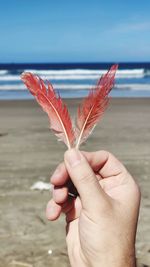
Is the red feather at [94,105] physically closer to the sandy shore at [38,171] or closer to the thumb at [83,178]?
the thumb at [83,178]

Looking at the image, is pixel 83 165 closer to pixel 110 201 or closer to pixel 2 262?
pixel 110 201

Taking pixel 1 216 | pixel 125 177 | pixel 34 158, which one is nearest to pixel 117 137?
pixel 34 158

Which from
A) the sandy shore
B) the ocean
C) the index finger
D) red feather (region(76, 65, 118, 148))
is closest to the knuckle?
red feather (region(76, 65, 118, 148))

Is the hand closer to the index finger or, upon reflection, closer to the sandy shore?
the index finger

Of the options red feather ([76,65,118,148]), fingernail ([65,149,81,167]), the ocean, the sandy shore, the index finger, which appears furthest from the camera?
the ocean

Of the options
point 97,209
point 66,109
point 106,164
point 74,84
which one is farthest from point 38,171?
point 74,84

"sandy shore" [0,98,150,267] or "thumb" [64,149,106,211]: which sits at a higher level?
"thumb" [64,149,106,211]

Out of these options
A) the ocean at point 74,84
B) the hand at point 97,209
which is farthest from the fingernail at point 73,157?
the ocean at point 74,84
